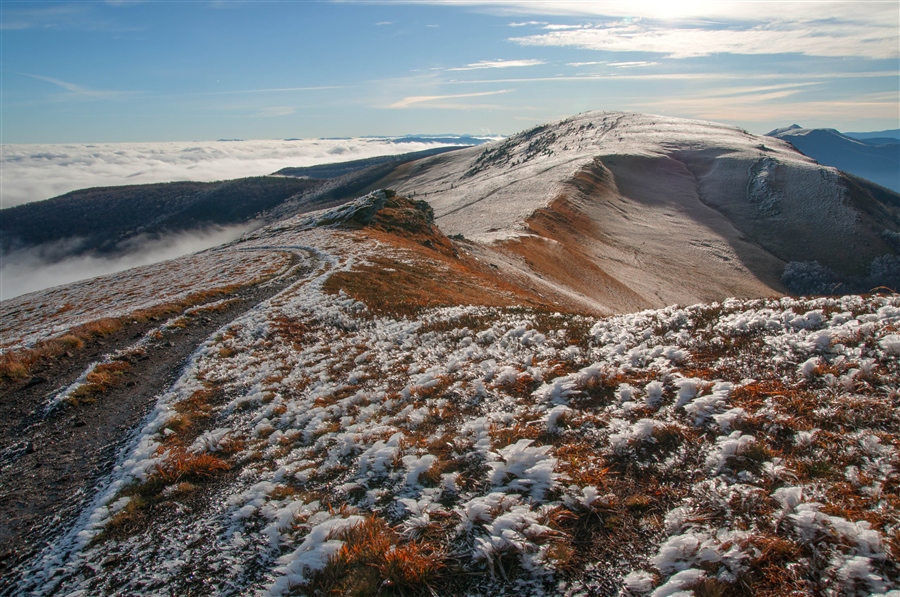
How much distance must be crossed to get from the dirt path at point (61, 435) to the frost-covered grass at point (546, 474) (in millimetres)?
741

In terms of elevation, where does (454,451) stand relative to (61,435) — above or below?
above

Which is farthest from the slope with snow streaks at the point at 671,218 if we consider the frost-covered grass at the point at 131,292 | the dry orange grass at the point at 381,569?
the dry orange grass at the point at 381,569

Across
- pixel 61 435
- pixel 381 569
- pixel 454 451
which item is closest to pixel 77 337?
pixel 61 435

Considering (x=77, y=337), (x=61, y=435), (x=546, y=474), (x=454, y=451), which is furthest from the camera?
(x=77, y=337)

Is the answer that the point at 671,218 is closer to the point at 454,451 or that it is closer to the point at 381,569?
the point at 454,451

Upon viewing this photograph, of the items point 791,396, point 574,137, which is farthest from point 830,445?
point 574,137

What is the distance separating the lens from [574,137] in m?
154

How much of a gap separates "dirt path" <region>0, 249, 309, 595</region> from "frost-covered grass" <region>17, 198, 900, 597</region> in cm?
74

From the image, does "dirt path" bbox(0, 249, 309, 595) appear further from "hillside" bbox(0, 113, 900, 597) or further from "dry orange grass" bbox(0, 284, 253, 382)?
"dry orange grass" bbox(0, 284, 253, 382)

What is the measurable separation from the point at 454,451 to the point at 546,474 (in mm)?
1851

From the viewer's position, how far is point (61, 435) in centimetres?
1070

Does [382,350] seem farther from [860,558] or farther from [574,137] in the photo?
[574,137]

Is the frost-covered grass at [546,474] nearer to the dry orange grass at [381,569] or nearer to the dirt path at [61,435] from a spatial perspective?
the dry orange grass at [381,569]

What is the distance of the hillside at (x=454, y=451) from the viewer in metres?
5.43
